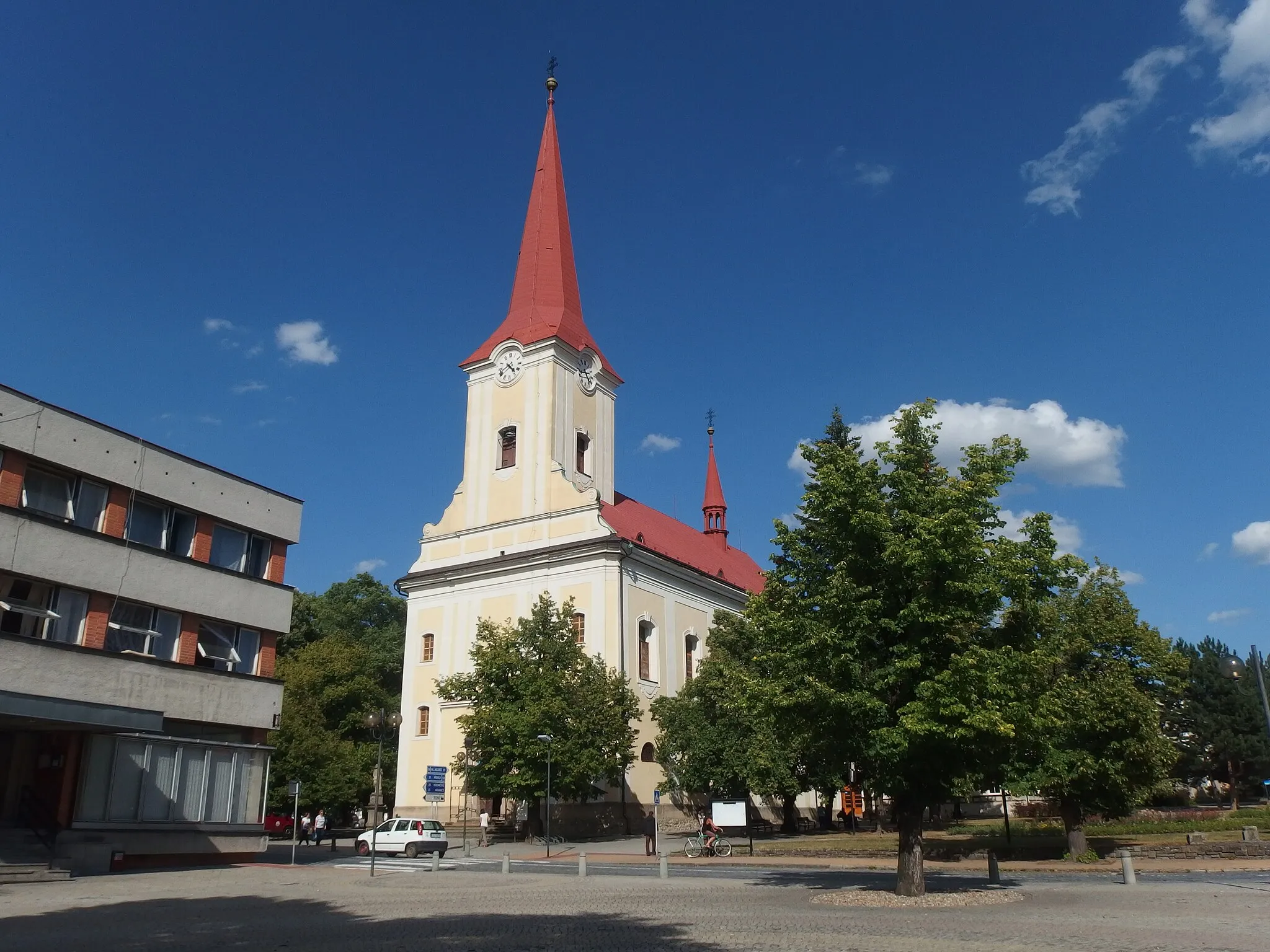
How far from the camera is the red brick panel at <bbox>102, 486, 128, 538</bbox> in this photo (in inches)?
1009

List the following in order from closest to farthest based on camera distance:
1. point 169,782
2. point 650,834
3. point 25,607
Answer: point 25,607 → point 169,782 → point 650,834

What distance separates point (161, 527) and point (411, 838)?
14.0 m

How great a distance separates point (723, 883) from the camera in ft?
72.7

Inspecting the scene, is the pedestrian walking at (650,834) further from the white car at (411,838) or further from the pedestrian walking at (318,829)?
the pedestrian walking at (318,829)

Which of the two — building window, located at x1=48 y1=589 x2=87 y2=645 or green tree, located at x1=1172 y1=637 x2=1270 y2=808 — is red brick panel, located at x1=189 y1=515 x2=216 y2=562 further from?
green tree, located at x1=1172 y1=637 x2=1270 y2=808

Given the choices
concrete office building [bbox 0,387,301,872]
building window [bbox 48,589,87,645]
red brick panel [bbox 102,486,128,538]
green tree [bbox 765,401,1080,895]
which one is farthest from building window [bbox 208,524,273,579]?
green tree [bbox 765,401,1080,895]

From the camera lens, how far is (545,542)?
47.8m

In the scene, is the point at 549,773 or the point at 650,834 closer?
the point at 549,773

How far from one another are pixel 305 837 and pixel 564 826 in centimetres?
1280

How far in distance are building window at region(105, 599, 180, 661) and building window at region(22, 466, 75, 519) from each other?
275 cm

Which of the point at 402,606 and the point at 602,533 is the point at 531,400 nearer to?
the point at 602,533

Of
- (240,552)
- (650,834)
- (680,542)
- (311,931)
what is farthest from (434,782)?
(680,542)

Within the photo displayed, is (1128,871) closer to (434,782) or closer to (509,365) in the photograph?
(434,782)

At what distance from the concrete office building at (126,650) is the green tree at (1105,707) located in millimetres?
21290
